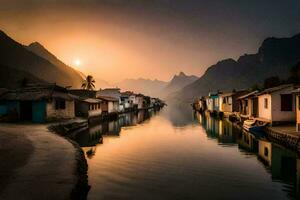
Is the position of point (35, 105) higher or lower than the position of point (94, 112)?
higher

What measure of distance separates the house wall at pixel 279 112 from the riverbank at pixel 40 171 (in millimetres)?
23672

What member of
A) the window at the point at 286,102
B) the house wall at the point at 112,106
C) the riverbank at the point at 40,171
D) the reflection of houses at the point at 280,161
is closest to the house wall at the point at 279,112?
the window at the point at 286,102

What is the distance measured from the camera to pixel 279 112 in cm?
3234

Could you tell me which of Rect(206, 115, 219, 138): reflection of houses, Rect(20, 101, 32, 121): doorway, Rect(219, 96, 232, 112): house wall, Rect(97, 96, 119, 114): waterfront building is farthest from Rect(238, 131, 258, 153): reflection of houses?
Rect(97, 96, 119, 114): waterfront building

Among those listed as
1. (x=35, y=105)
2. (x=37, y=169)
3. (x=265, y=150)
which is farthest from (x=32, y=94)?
(x=265, y=150)

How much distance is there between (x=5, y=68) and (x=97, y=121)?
12513 cm

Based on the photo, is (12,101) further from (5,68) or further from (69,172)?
(5,68)

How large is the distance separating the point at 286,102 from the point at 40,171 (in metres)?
28.4

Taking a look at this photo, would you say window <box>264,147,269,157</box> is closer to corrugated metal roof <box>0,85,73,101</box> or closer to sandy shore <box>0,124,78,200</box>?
sandy shore <box>0,124,78,200</box>

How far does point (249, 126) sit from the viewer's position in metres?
36.2

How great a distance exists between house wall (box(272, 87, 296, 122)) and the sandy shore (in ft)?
77.7

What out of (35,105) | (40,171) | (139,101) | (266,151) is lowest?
(266,151)

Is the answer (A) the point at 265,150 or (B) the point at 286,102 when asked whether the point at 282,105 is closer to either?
Result: (B) the point at 286,102

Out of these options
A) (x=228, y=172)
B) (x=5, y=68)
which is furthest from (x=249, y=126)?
(x=5, y=68)
